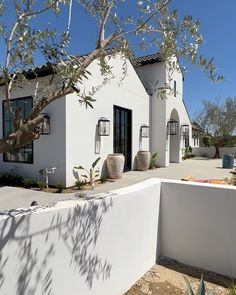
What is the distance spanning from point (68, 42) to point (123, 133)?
11.3 m

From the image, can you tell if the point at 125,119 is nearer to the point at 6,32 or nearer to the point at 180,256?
the point at 180,256

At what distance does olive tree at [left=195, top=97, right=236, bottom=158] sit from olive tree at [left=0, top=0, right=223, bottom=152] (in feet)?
82.2

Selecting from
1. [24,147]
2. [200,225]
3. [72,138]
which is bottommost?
[200,225]

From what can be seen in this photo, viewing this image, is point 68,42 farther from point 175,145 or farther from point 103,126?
point 175,145

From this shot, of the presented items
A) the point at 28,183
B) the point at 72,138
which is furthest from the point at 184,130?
the point at 28,183

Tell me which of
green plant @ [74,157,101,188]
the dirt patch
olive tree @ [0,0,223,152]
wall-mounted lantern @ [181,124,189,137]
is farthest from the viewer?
wall-mounted lantern @ [181,124,189,137]

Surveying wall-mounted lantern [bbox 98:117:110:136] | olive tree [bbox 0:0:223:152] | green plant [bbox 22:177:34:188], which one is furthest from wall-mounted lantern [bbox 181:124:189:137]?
olive tree [bbox 0:0:223:152]

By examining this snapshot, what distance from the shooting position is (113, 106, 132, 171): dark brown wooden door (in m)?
13.1

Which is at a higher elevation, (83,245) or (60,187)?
(83,245)

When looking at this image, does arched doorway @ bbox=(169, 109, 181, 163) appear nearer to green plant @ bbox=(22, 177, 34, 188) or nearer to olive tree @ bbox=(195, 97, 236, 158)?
olive tree @ bbox=(195, 97, 236, 158)

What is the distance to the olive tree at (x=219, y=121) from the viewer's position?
86.0ft

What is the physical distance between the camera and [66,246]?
287cm

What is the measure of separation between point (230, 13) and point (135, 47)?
219 cm

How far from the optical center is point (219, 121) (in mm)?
26641
